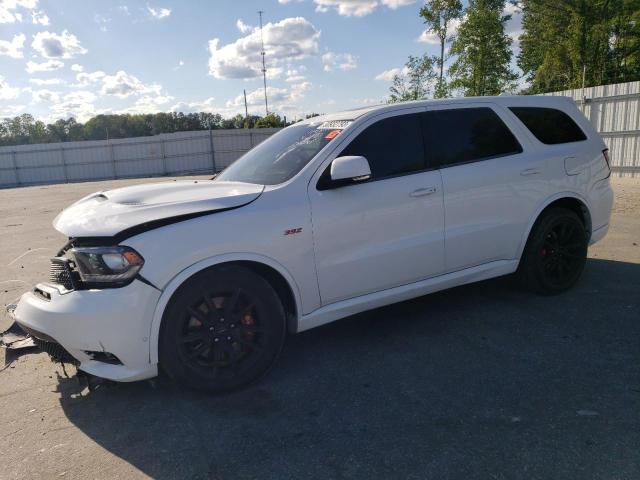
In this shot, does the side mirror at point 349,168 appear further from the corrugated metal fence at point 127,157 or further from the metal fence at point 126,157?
the metal fence at point 126,157

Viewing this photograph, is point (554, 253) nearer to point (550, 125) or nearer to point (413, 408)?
point (550, 125)

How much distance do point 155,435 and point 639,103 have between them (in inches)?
632

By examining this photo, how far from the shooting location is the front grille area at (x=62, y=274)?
3123 mm

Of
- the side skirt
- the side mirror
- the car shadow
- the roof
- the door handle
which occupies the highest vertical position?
the roof

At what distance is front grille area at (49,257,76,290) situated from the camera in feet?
10.2

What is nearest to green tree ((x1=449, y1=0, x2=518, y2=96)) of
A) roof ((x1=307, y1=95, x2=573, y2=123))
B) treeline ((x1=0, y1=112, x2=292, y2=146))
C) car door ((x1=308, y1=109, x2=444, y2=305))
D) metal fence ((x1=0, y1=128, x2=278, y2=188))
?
roof ((x1=307, y1=95, x2=573, y2=123))

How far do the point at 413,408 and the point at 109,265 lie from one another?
6.54ft

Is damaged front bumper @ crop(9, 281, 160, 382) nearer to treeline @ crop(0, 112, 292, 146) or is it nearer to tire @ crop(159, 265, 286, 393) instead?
tire @ crop(159, 265, 286, 393)

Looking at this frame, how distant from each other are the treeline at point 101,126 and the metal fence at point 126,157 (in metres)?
69.4

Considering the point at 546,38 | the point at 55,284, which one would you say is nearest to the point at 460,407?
the point at 55,284

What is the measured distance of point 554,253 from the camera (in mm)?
4801

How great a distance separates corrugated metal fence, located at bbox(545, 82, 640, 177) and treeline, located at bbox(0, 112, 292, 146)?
94841 millimetres

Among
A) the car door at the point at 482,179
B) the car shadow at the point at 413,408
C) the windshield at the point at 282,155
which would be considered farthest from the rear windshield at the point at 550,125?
the windshield at the point at 282,155

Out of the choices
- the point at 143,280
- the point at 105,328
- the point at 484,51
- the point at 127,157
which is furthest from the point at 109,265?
the point at 127,157
